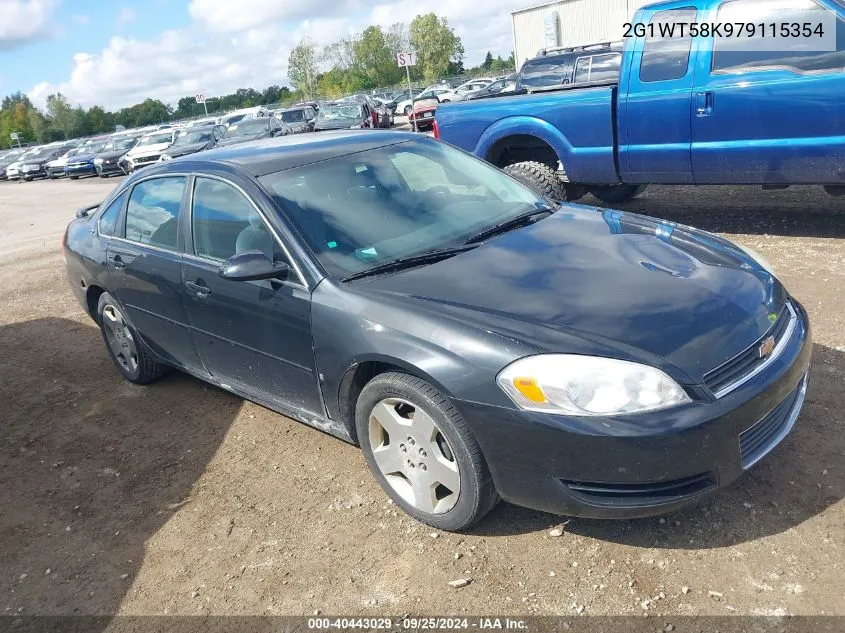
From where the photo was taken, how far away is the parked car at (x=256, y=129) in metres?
20.9

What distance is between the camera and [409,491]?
3143 mm

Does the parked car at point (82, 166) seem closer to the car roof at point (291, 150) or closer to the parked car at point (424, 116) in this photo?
the parked car at point (424, 116)

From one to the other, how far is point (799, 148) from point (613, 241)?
3492 millimetres

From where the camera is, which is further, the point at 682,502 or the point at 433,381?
the point at 433,381

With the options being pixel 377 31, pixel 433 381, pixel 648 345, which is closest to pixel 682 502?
pixel 648 345

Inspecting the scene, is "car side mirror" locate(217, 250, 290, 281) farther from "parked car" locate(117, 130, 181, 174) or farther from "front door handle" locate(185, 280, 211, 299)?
"parked car" locate(117, 130, 181, 174)

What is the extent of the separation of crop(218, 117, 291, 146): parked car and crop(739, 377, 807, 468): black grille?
19.6 m

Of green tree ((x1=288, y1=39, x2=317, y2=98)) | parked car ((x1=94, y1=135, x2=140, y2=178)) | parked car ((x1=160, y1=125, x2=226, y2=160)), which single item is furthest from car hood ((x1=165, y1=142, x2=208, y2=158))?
green tree ((x1=288, y1=39, x2=317, y2=98))

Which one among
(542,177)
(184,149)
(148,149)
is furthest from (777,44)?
(148,149)

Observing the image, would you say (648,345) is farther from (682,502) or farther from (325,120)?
(325,120)

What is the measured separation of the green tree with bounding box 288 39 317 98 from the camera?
8975cm

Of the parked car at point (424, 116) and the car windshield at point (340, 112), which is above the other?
the car windshield at point (340, 112)

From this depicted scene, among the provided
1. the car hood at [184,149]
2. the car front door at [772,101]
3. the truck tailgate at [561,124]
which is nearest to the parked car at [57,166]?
the car hood at [184,149]

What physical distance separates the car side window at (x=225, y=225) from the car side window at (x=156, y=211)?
215 mm
